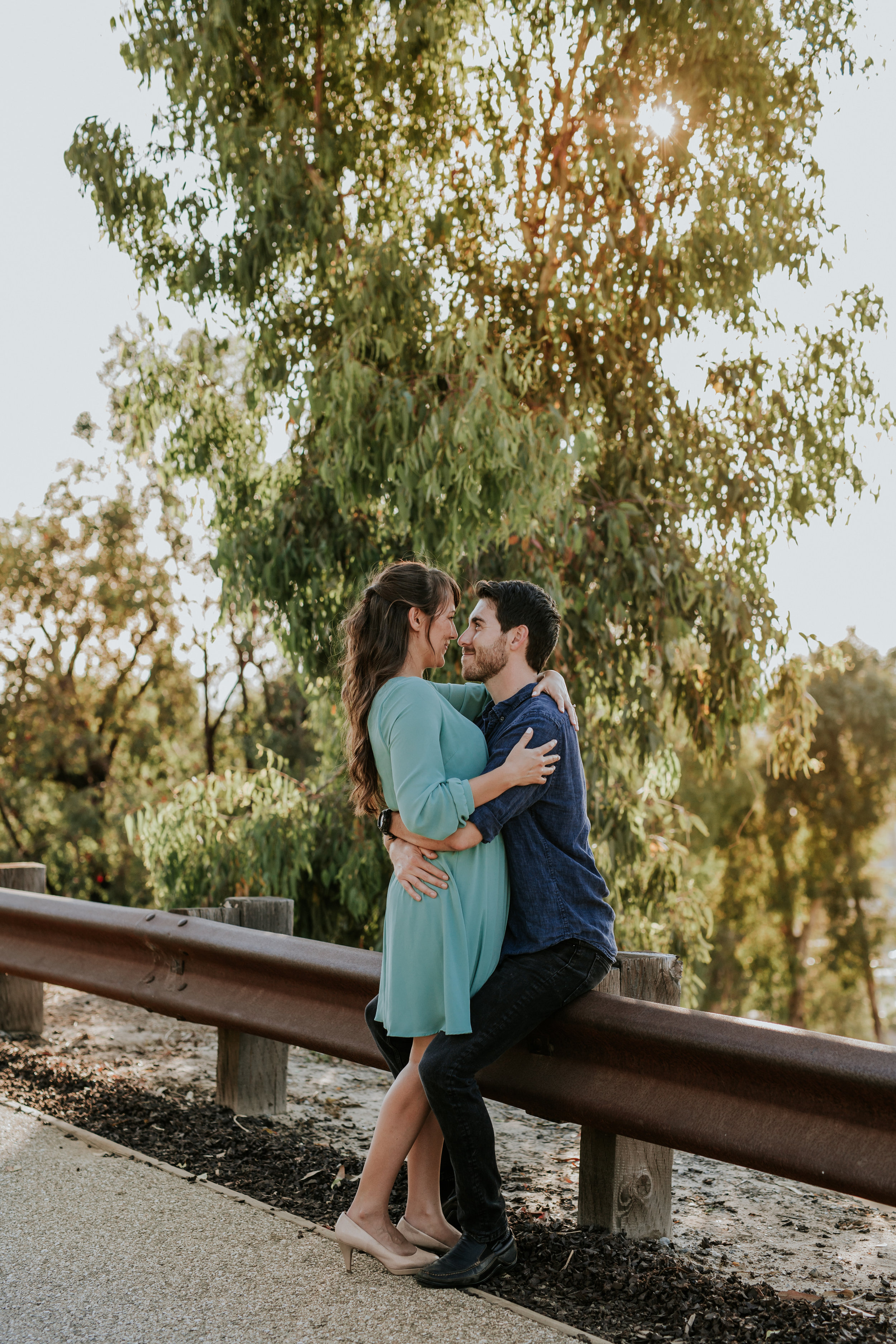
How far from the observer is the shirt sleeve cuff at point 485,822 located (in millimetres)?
2887

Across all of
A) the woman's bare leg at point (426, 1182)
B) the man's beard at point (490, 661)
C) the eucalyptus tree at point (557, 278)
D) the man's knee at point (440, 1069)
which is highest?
the eucalyptus tree at point (557, 278)

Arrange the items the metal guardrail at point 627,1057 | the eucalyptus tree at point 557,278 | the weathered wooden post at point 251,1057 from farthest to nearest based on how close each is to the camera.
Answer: the eucalyptus tree at point 557,278 < the weathered wooden post at point 251,1057 < the metal guardrail at point 627,1057

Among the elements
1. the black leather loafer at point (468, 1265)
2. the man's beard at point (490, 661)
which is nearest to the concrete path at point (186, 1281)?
the black leather loafer at point (468, 1265)

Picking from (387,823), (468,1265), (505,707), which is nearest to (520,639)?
(505,707)

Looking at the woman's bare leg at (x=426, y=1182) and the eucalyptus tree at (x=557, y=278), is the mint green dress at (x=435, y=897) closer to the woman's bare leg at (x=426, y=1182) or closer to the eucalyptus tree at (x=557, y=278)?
the woman's bare leg at (x=426, y=1182)

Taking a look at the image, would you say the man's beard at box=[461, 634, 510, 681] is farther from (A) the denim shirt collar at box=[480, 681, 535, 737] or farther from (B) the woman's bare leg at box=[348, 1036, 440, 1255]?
(B) the woman's bare leg at box=[348, 1036, 440, 1255]

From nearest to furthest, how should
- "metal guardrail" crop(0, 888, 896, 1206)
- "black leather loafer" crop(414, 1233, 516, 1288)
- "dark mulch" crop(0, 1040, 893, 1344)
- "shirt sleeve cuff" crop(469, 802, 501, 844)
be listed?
"metal guardrail" crop(0, 888, 896, 1206) < "dark mulch" crop(0, 1040, 893, 1344) < "black leather loafer" crop(414, 1233, 516, 1288) < "shirt sleeve cuff" crop(469, 802, 501, 844)

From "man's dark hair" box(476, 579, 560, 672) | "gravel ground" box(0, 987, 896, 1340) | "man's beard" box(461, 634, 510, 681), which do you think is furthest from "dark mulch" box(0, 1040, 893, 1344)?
"man's dark hair" box(476, 579, 560, 672)

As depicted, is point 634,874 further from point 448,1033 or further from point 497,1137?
point 448,1033

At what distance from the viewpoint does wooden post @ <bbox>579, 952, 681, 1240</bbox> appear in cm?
307

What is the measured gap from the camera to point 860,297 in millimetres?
8938

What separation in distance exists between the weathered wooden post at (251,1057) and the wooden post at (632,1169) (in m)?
1.31

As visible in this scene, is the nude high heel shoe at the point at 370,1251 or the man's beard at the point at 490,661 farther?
the man's beard at the point at 490,661

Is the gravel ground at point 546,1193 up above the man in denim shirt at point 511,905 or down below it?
below
